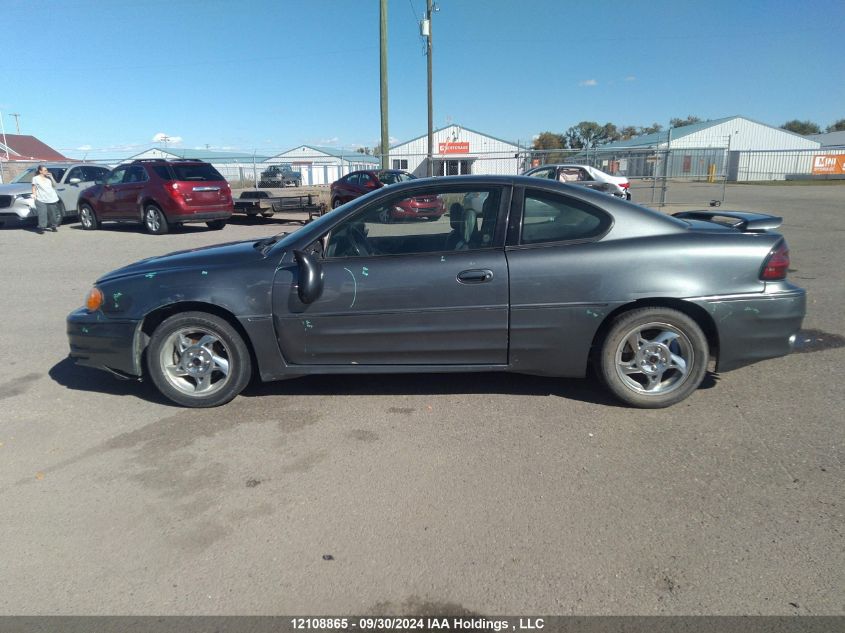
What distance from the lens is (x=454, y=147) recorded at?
182 ft

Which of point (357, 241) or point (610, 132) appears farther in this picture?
point (610, 132)

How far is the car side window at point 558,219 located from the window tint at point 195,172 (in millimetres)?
12247

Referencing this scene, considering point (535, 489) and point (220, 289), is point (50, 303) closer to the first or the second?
point (220, 289)

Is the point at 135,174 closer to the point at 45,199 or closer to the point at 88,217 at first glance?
the point at 88,217

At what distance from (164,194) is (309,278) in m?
11.6

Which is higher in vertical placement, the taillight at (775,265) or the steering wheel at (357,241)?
the steering wheel at (357,241)

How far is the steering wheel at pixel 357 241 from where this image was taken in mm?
4227

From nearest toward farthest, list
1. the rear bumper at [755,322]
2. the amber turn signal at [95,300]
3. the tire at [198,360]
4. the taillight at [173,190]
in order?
the rear bumper at [755,322] < the tire at [198,360] < the amber turn signal at [95,300] < the taillight at [173,190]

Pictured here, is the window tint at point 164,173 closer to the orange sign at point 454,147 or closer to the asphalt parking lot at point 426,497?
the asphalt parking lot at point 426,497

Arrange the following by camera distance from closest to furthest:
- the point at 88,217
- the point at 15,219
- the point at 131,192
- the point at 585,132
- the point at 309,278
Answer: the point at 309,278, the point at 131,192, the point at 88,217, the point at 15,219, the point at 585,132

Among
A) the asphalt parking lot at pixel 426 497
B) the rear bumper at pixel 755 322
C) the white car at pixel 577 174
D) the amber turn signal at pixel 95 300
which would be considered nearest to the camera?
the asphalt parking lot at pixel 426 497

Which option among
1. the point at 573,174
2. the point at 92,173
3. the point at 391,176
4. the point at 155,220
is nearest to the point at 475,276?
the point at 155,220

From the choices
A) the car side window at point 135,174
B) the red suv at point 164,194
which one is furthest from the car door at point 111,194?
the car side window at point 135,174

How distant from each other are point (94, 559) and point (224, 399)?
167 centimetres
